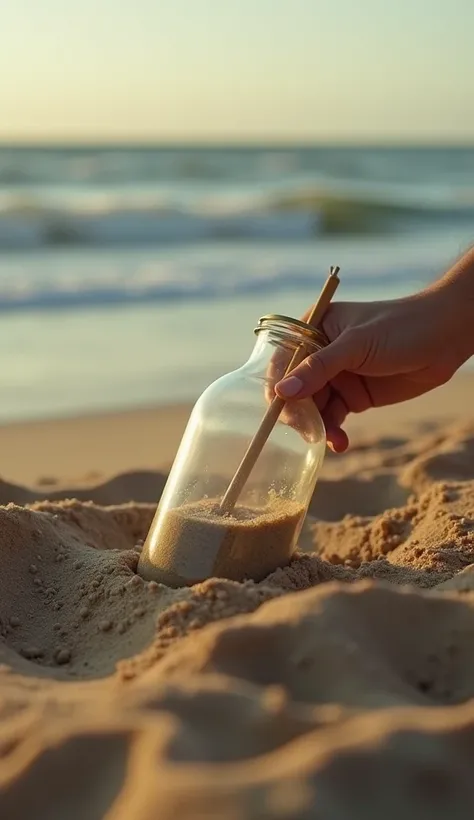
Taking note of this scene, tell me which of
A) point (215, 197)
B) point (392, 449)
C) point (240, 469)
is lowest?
point (392, 449)

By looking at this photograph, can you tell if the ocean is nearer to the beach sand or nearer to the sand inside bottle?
the sand inside bottle

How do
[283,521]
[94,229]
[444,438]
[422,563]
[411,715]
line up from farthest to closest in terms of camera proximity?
[94,229] < [444,438] < [422,563] < [283,521] < [411,715]

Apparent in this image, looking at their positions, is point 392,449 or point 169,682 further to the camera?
point 392,449

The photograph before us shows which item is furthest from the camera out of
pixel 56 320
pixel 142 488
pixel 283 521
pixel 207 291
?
pixel 207 291

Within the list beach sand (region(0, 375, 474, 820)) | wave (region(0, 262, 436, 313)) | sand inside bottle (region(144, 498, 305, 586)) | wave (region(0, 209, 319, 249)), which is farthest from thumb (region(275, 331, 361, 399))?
wave (region(0, 209, 319, 249))

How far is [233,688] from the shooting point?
1.50 metres

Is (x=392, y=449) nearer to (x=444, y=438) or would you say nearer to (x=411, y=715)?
(x=444, y=438)

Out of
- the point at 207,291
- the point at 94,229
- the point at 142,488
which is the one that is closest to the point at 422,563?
the point at 142,488

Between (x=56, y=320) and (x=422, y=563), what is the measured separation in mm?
4922

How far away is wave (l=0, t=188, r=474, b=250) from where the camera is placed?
500 inches

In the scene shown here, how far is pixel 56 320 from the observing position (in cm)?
688

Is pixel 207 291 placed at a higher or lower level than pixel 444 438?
higher

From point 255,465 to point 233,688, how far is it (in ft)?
2.61

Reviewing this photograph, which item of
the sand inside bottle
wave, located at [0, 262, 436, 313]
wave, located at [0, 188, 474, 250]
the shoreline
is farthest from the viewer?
wave, located at [0, 188, 474, 250]
